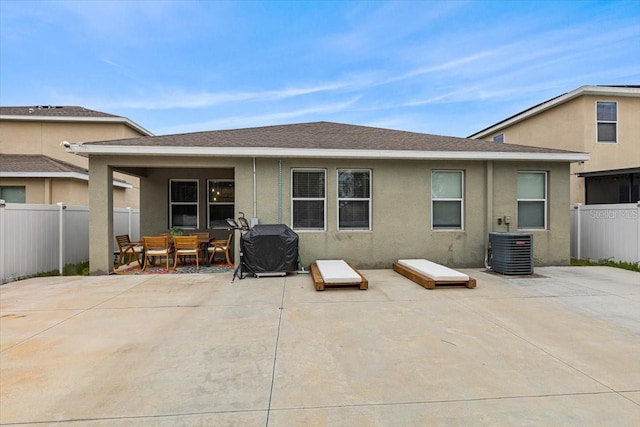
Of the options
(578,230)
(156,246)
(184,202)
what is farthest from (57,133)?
(578,230)

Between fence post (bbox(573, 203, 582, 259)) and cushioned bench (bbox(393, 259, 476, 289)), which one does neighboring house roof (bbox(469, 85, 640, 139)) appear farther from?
cushioned bench (bbox(393, 259, 476, 289))

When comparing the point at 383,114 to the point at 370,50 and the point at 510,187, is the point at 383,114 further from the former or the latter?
the point at 510,187

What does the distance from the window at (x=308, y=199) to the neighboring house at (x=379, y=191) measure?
27mm

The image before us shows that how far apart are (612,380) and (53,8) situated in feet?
59.9

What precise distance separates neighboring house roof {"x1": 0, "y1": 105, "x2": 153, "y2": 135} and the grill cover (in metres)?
12.3

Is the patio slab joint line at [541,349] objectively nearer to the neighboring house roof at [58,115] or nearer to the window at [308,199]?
the window at [308,199]

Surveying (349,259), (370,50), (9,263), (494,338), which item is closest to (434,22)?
(370,50)

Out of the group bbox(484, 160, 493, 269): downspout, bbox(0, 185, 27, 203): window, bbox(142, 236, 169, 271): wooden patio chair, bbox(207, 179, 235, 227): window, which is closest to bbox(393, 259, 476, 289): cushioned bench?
bbox(484, 160, 493, 269): downspout

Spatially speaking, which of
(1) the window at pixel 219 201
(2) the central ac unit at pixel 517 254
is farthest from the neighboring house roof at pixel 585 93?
(1) the window at pixel 219 201

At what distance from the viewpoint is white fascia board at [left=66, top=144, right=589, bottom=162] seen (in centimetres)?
752

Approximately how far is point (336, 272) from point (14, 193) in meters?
13.1

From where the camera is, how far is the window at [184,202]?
10883mm

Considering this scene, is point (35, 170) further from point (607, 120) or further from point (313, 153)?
point (607, 120)

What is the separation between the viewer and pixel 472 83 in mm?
19906
